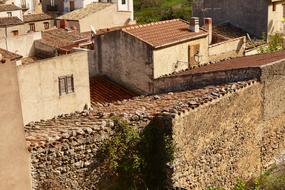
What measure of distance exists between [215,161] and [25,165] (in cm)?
552

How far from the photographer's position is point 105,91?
76.9 feet

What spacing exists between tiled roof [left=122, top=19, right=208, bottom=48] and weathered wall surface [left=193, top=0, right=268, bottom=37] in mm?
6596

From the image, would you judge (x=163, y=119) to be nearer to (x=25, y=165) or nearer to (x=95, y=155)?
(x=95, y=155)

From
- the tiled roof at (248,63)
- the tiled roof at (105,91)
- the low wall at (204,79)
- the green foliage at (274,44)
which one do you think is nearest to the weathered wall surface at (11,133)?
the low wall at (204,79)

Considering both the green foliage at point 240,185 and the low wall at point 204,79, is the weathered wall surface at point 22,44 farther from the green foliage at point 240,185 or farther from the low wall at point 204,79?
the green foliage at point 240,185

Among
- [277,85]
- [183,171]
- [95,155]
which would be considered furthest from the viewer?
[277,85]

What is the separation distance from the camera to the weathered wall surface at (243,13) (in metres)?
29.7

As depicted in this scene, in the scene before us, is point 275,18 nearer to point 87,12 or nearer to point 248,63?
point 248,63

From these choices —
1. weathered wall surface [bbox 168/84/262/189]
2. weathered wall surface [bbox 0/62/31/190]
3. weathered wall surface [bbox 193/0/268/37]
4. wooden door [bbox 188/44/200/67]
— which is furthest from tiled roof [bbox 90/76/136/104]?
weathered wall surface [bbox 0/62/31/190]

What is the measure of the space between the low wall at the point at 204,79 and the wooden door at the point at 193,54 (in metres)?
3.87

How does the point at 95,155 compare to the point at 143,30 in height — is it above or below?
below

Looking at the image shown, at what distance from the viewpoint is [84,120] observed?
43.1 ft

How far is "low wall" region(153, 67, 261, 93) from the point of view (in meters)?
15.8

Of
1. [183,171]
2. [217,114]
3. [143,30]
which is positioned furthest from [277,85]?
[143,30]
